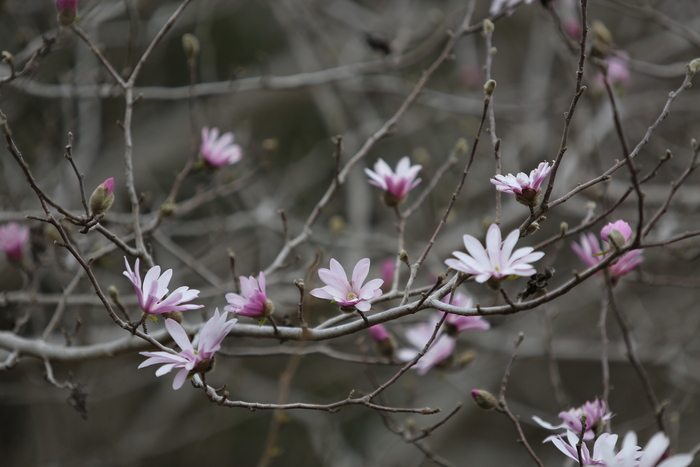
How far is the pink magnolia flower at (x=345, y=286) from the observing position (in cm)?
123

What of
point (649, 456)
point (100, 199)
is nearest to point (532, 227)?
point (649, 456)

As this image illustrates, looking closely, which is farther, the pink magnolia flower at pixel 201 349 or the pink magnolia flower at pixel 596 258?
the pink magnolia flower at pixel 596 258

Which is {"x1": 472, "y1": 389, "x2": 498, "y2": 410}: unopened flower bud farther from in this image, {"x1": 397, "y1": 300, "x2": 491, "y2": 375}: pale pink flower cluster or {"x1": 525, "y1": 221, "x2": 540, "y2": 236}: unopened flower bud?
{"x1": 525, "y1": 221, "x2": 540, "y2": 236}: unopened flower bud

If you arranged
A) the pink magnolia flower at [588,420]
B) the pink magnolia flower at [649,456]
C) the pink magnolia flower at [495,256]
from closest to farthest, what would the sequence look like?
the pink magnolia flower at [649,456] → the pink magnolia flower at [495,256] → the pink magnolia flower at [588,420]

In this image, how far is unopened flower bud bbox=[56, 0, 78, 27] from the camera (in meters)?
1.62

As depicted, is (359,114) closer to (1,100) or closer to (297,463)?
(1,100)

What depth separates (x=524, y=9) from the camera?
5035mm

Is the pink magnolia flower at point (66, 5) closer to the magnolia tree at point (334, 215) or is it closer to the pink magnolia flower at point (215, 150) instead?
the magnolia tree at point (334, 215)

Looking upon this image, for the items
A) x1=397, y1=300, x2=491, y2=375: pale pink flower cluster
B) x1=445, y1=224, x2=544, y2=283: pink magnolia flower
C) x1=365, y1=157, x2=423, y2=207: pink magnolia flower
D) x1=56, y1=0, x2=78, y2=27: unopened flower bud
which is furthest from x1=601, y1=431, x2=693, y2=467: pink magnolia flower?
x1=56, y1=0, x2=78, y2=27: unopened flower bud

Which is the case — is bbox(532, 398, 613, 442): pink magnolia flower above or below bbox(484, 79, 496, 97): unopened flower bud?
below

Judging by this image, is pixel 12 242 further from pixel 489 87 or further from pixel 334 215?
pixel 334 215

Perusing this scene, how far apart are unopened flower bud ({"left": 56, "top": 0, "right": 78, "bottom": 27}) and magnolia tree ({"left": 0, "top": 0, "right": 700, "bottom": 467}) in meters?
0.01

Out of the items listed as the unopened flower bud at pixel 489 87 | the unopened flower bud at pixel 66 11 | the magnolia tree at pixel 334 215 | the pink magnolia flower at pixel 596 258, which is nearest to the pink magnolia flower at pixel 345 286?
the magnolia tree at pixel 334 215

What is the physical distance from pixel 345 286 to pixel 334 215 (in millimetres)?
3087
